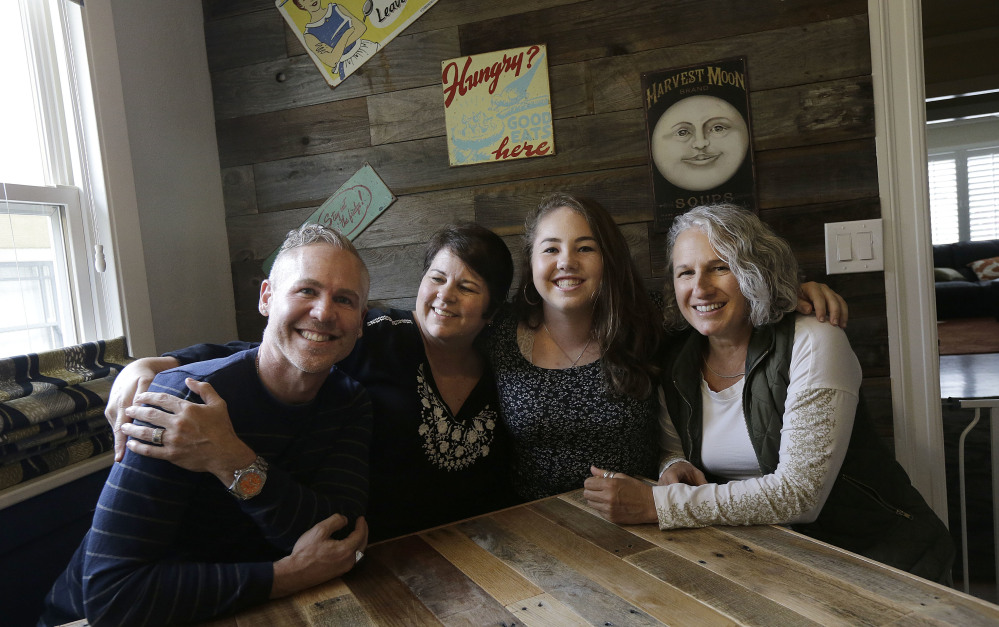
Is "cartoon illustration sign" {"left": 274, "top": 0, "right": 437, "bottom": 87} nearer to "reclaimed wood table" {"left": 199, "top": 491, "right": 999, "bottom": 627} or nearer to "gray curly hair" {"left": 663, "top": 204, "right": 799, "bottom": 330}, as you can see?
"gray curly hair" {"left": 663, "top": 204, "right": 799, "bottom": 330}

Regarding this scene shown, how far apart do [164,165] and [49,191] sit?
43 centimetres

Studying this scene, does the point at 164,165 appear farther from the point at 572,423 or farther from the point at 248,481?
the point at 572,423

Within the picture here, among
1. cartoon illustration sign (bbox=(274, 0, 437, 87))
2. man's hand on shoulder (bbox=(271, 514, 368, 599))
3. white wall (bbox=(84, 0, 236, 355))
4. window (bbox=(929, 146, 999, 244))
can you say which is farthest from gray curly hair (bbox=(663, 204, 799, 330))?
window (bbox=(929, 146, 999, 244))

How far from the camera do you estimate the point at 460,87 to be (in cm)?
211

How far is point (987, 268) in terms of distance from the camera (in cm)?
730

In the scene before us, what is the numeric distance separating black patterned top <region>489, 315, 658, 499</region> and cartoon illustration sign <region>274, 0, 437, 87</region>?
1.21 m

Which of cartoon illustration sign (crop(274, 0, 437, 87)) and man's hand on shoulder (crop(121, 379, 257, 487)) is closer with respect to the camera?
man's hand on shoulder (crop(121, 379, 257, 487))

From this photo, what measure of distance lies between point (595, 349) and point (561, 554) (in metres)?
0.63

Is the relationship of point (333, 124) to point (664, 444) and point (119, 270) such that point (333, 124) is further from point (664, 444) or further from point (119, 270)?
point (664, 444)

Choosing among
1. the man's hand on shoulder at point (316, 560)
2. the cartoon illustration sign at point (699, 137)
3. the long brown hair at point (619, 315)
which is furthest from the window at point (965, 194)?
the man's hand on shoulder at point (316, 560)

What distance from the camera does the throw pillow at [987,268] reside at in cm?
722

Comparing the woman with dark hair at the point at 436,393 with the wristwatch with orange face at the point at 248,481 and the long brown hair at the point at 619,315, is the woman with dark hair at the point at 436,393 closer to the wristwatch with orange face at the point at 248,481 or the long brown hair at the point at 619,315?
the long brown hair at the point at 619,315

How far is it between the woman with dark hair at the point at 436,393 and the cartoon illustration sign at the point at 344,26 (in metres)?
0.86

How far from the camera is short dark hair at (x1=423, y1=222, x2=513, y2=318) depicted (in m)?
1.66
